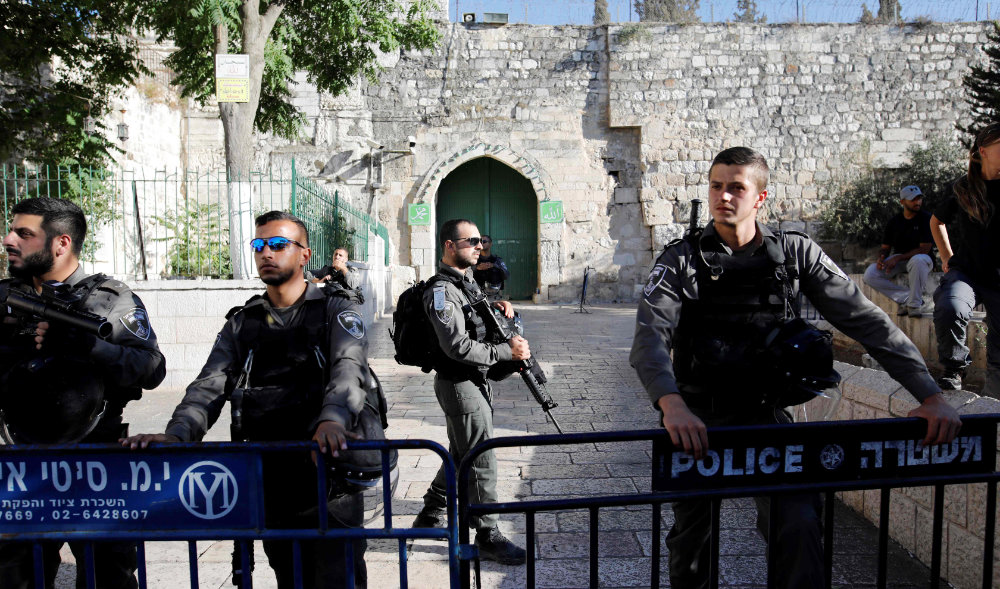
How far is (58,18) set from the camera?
9734 millimetres

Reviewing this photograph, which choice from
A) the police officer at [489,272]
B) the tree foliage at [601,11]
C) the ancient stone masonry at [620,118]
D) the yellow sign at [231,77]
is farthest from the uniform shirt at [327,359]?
the tree foliage at [601,11]

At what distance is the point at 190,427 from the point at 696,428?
1.62m

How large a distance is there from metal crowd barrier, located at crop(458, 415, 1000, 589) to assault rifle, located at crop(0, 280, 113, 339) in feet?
4.84

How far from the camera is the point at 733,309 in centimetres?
232

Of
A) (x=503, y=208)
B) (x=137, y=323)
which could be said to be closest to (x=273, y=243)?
(x=137, y=323)

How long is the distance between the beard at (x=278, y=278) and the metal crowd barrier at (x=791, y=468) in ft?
3.46

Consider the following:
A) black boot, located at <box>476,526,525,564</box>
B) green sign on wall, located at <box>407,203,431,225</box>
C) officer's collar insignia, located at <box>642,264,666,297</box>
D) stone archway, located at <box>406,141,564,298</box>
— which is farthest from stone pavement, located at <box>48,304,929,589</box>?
green sign on wall, located at <box>407,203,431,225</box>

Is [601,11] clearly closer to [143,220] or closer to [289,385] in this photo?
[143,220]

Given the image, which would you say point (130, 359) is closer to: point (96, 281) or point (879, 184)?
point (96, 281)

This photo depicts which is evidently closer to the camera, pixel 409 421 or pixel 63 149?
pixel 409 421

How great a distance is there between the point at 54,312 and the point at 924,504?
3.70 metres

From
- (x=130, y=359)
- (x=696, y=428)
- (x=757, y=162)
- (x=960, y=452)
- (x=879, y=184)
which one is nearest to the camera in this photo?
(x=696, y=428)

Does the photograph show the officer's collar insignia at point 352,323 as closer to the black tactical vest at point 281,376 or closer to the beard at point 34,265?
the black tactical vest at point 281,376

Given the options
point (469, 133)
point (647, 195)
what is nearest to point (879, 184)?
point (647, 195)
